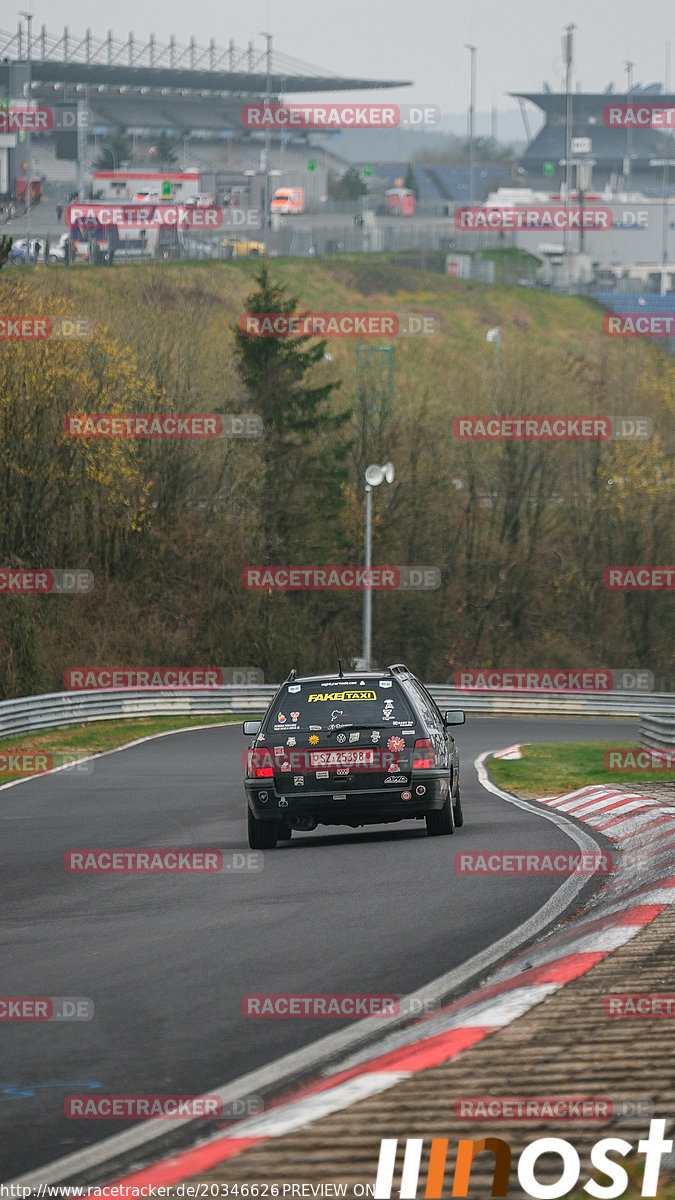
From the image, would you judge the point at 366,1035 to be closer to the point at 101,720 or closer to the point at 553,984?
the point at 553,984

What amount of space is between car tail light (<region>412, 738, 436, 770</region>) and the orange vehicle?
341 feet

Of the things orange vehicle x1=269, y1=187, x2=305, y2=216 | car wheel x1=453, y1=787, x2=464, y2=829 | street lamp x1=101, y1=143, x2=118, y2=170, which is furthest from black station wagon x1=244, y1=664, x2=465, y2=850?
street lamp x1=101, y1=143, x2=118, y2=170

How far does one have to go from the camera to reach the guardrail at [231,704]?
3428 centimetres

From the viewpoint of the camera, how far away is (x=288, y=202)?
387ft

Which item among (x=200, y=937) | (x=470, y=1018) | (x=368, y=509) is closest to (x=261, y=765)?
(x=200, y=937)

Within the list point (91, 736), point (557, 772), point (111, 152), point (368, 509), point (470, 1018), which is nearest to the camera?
point (470, 1018)

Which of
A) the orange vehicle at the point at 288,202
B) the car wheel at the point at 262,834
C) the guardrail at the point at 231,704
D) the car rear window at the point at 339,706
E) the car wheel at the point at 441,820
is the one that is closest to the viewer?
the car wheel at the point at 262,834

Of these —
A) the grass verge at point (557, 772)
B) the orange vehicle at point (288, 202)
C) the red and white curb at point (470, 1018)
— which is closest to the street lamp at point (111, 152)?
the orange vehicle at point (288, 202)

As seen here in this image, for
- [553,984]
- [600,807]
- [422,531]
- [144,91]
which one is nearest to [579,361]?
[422,531]

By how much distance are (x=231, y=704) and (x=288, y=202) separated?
81761 millimetres

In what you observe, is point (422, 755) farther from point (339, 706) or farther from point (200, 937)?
point (200, 937)

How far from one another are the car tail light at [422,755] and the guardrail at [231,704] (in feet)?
47.4

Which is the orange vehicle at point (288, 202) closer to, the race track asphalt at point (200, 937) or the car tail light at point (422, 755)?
the race track asphalt at point (200, 937)

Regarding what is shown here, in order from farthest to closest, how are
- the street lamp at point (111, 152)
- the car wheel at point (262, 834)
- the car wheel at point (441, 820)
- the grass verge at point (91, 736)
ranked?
1. the street lamp at point (111, 152)
2. the grass verge at point (91, 736)
3. the car wheel at point (441, 820)
4. the car wheel at point (262, 834)
